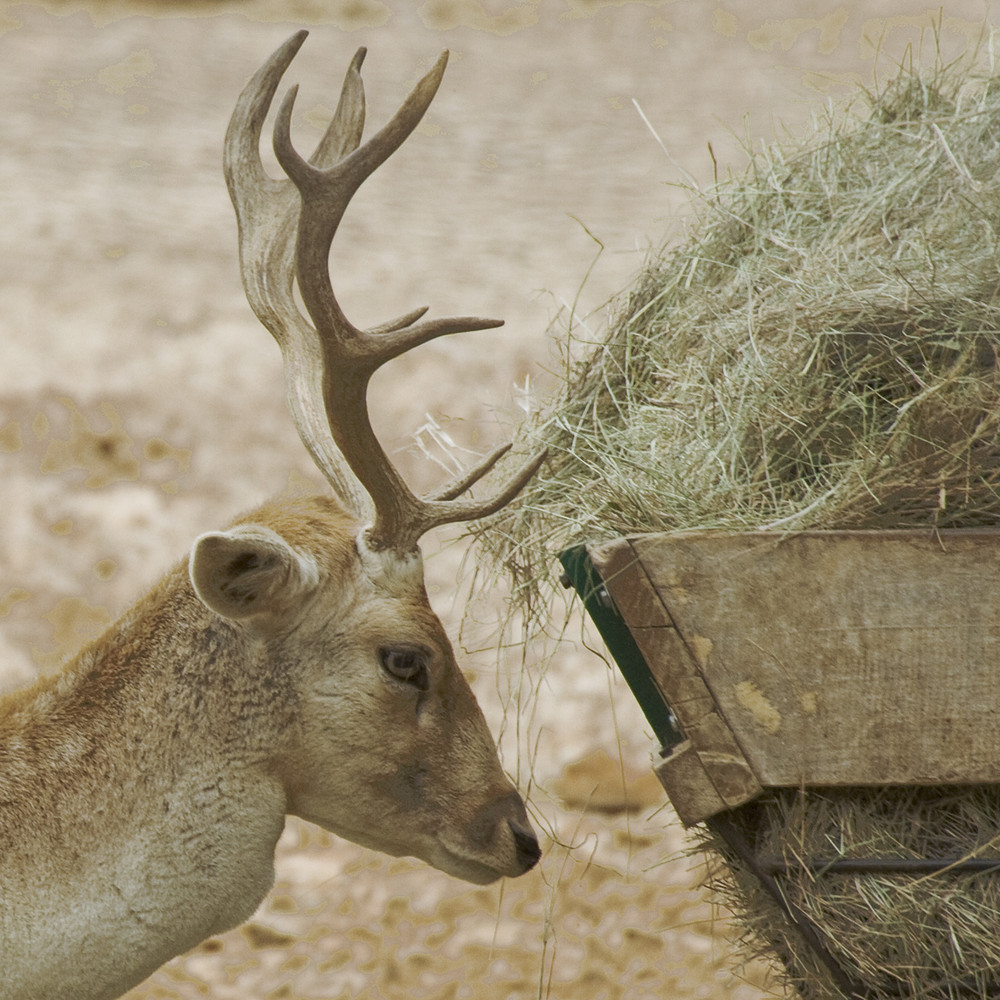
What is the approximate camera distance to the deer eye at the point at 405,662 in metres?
1.98

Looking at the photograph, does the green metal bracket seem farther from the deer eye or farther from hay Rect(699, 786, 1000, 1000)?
the deer eye

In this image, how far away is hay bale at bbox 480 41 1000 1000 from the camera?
1723 mm

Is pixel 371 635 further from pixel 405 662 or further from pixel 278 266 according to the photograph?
pixel 278 266

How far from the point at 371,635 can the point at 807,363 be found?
0.80 m

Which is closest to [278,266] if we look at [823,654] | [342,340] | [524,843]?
[342,340]

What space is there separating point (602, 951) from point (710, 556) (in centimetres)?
277

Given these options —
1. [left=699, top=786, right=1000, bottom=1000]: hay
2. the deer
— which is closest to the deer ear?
the deer

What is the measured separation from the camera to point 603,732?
485 cm

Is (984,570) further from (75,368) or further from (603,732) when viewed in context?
(75,368)

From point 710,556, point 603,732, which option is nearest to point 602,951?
point 603,732

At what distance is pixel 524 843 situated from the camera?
80.5 inches

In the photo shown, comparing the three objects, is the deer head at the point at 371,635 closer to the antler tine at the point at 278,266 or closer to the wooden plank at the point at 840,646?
the antler tine at the point at 278,266

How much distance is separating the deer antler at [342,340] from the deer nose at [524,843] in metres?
0.49

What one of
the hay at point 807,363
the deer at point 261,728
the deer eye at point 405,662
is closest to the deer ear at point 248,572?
the deer at point 261,728
